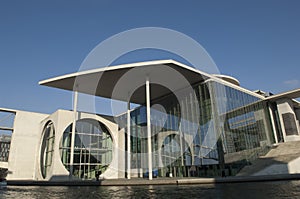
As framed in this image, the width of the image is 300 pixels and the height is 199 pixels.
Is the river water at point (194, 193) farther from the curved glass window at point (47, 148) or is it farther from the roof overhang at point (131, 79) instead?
the curved glass window at point (47, 148)

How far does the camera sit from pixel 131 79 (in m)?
22.4

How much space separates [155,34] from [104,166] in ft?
50.8

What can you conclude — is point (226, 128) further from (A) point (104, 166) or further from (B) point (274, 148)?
(A) point (104, 166)

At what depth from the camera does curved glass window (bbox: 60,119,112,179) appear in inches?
993

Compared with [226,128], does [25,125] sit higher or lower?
higher

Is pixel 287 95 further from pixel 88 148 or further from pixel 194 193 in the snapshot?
pixel 194 193

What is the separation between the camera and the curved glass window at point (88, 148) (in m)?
25.2

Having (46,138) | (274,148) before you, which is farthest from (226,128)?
(46,138)

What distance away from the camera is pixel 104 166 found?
2745 cm

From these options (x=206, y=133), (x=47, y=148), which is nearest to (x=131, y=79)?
(x=206, y=133)

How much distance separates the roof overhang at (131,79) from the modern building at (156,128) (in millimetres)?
85

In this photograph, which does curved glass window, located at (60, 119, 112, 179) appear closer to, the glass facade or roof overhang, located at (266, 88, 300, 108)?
the glass facade

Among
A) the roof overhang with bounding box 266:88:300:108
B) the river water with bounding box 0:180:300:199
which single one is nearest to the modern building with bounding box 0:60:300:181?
the roof overhang with bounding box 266:88:300:108

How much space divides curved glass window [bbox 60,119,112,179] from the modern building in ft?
Answer: 0.33
